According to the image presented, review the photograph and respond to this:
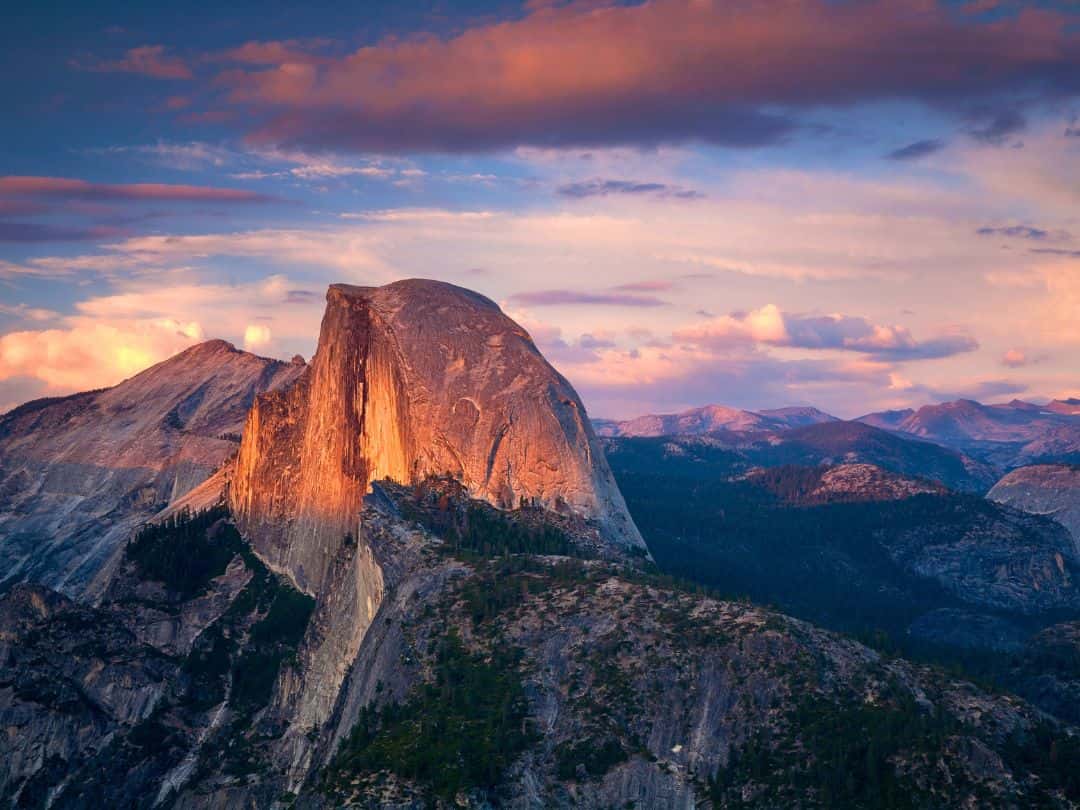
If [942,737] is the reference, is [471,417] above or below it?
above

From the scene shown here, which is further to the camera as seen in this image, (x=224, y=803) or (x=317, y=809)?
(x=224, y=803)

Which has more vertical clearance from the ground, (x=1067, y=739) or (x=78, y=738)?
(x=1067, y=739)

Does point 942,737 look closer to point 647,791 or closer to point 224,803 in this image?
point 647,791

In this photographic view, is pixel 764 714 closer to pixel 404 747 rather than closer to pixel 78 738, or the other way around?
pixel 404 747

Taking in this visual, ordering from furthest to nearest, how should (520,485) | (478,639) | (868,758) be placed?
1. (520,485)
2. (478,639)
3. (868,758)

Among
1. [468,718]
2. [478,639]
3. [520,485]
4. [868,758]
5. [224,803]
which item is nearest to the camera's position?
[868,758]

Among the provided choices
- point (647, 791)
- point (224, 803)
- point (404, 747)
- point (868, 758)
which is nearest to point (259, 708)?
point (224, 803)

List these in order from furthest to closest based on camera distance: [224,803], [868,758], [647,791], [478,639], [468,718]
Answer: [224,803] < [478,639] < [468,718] < [647,791] < [868,758]

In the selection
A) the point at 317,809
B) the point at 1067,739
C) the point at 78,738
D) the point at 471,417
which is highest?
the point at 471,417

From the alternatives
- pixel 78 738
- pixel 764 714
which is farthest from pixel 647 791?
pixel 78 738
